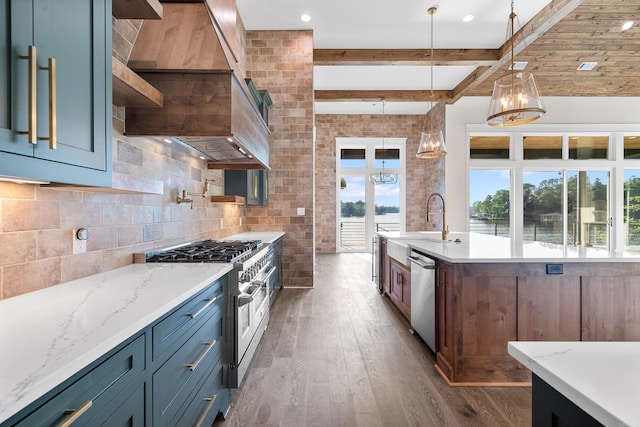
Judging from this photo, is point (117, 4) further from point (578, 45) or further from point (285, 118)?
point (578, 45)

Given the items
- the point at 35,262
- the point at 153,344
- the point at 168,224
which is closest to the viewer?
the point at 153,344

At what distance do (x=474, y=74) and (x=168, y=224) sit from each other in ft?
19.9

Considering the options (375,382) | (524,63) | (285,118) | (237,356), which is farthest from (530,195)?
(237,356)

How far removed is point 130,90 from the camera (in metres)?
1.54

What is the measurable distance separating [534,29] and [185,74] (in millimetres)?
4706

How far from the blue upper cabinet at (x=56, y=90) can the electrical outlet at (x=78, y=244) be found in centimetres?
50

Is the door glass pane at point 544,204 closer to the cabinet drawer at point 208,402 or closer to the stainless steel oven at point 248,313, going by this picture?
the stainless steel oven at point 248,313

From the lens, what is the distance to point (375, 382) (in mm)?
2141

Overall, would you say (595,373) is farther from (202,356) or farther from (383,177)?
(383,177)

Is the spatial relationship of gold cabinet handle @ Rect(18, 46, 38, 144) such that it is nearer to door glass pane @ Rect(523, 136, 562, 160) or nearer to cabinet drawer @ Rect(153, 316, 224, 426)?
cabinet drawer @ Rect(153, 316, 224, 426)

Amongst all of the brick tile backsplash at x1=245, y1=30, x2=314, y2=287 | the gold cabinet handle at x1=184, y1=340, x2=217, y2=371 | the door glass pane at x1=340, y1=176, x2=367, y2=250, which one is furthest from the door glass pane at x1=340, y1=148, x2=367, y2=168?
the gold cabinet handle at x1=184, y1=340, x2=217, y2=371

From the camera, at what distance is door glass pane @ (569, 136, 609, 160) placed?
6879mm

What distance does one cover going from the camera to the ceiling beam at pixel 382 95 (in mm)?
6809

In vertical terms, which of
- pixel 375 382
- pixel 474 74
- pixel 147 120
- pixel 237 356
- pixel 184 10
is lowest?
pixel 375 382
